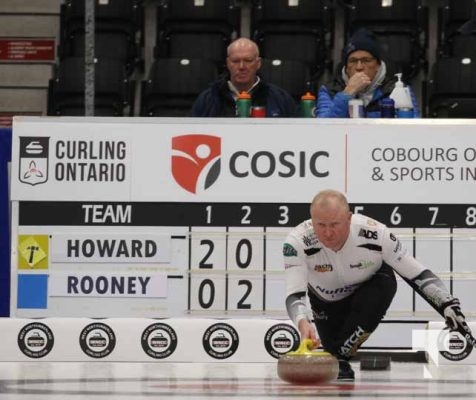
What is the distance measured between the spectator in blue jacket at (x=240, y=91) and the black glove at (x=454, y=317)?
273 centimetres

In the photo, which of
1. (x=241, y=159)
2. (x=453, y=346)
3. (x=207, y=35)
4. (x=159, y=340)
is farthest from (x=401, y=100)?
(x=207, y=35)

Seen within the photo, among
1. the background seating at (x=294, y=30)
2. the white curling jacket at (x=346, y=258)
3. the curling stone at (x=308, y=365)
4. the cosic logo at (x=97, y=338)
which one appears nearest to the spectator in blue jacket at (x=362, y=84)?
the white curling jacket at (x=346, y=258)

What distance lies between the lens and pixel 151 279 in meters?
10.3

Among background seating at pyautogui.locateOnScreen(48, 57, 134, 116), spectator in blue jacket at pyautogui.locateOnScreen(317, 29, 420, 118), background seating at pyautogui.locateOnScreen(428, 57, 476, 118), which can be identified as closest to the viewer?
spectator in blue jacket at pyautogui.locateOnScreen(317, 29, 420, 118)

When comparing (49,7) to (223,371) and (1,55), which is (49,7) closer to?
(1,55)

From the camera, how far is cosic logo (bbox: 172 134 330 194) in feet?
34.0

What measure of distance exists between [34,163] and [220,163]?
126 centimetres

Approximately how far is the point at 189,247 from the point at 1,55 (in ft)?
→ 18.3

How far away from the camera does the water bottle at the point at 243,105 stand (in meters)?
10.6

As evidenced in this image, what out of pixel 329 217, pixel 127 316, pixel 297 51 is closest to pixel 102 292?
pixel 127 316

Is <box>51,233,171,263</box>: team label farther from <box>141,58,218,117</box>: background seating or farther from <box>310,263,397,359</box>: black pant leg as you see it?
<box>141,58,218,117</box>: background seating

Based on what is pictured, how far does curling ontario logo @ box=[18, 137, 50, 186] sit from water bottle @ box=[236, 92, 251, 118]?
135 centimetres

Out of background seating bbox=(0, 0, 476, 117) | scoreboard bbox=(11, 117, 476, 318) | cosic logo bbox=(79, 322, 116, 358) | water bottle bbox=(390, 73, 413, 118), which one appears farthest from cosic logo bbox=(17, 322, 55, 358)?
background seating bbox=(0, 0, 476, 117)

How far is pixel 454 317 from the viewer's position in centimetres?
852
